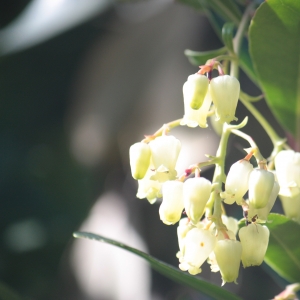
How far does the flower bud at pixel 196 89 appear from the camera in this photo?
29.6 inches

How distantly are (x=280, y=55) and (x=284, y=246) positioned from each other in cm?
35

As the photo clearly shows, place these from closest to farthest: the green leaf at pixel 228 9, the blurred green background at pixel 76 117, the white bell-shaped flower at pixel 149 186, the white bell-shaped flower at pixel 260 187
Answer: the white bell-shaped flower at pixel 260 187 < the white bell-shaped flower at pixel 149 186 < the green leaf at pixel 228 9 < the blurred green background at pixel 76 117

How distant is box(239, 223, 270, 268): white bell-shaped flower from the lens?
2.45 feet

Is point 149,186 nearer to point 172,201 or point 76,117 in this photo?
point 172,201

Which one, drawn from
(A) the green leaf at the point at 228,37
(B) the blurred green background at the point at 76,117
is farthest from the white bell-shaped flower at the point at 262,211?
(B) the blurred green background at the point at 76,117

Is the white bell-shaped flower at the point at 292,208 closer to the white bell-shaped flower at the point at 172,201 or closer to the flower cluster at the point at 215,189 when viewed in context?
the flower cluster at the point at 215,189

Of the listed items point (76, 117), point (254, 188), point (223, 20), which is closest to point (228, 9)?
point (223, 20)

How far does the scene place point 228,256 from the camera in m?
0.72

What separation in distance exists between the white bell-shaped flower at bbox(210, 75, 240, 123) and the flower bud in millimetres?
14

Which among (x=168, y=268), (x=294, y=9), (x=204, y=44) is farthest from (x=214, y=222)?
(x=204, y=44)

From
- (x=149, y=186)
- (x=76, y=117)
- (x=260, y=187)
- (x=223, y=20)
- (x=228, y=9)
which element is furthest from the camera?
(x=76, y=117)

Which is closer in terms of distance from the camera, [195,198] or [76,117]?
[195,198]

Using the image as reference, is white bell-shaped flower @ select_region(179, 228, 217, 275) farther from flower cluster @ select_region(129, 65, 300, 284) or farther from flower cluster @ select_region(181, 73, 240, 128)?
flower cluster @ select_region(181, 73, 240, 128)

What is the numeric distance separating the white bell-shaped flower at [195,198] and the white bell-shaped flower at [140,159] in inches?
3.5
